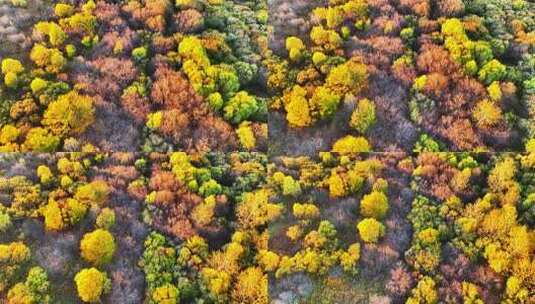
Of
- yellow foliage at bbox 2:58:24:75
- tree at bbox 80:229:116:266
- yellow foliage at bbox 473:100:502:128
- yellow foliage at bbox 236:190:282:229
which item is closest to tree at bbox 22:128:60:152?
yellow foliage at bbox 2:58:24:75

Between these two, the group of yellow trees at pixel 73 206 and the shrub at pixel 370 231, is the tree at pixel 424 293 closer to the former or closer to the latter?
the shrub at pixel 370 231

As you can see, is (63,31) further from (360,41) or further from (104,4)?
(360,41)

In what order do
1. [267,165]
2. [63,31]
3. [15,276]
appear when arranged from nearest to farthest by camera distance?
[15,276], [267,165], [63,31]

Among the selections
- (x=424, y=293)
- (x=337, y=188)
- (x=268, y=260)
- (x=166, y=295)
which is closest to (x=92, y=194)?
(x=166, y=295)

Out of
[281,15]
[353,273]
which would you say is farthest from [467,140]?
[281,15]

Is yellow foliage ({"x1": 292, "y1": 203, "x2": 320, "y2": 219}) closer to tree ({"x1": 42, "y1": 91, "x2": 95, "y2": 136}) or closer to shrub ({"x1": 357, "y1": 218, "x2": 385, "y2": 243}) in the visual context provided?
shrub ({"x1": 357, "y1": 218, "x2": 385, "y2": 243})

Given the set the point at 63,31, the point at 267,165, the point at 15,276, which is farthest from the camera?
the point at 63,31
